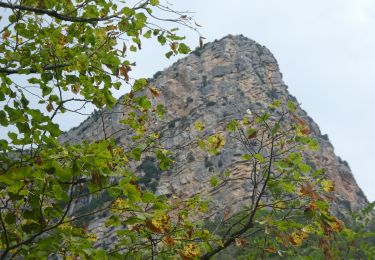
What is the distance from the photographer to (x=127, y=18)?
4293mm

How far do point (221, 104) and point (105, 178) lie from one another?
73075 millimetres

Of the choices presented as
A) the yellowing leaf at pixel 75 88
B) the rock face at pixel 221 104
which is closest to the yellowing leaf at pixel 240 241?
the yellowing leaf at pixel 75 88

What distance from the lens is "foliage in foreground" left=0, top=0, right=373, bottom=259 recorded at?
2.83 meters

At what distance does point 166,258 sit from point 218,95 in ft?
244

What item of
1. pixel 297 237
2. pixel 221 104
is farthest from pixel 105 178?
pixel 221 104

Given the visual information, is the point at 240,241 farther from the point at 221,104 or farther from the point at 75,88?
the point at 221,104

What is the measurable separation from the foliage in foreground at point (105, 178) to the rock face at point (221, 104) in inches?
2176

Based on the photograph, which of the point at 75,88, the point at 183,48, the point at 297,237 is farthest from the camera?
the point at 75,88

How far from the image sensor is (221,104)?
75562mm

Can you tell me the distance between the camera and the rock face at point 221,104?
65750mm

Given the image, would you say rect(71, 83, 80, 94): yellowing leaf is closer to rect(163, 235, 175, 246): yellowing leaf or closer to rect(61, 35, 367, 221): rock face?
rect(163, 235, 175, 246): yellowing leaf

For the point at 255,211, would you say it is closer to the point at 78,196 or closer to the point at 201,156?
the point at 78,196

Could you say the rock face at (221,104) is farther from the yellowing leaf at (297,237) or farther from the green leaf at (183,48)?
the yellowing leaf at (297,237)

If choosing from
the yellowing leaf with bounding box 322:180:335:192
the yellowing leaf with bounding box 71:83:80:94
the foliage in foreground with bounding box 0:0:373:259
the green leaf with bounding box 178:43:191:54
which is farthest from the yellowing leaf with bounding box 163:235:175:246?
the yellowing leaf with bounding box 71:83:80:94
